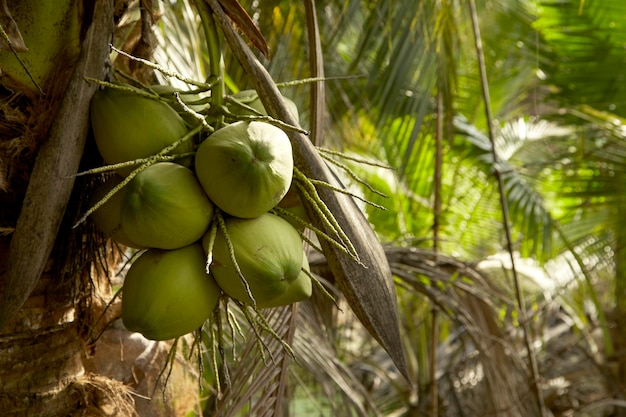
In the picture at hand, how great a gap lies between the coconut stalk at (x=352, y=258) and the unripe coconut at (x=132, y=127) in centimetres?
10

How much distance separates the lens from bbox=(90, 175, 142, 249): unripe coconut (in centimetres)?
69

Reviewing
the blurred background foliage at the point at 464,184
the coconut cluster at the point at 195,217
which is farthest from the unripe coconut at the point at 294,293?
the blurred background foliage at the point at 464,184

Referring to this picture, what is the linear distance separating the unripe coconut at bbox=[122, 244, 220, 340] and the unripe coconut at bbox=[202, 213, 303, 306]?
0.02m

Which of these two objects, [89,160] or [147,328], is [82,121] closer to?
[89,160]

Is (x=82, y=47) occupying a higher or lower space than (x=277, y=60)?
higher

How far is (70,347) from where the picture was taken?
821 mm

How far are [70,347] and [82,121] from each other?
0.28 metres

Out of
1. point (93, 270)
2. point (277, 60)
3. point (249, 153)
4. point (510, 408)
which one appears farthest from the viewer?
point (277, 60)

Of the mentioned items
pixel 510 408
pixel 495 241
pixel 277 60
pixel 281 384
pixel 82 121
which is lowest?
pixel 495 241

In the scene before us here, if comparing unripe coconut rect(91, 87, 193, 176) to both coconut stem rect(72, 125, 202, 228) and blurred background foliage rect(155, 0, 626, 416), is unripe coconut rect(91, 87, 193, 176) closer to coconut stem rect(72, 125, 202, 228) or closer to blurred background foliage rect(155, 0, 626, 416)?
coconut stem rect(72, 125, 202, 228)

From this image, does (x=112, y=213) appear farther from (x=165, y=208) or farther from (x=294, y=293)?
(x=294, y=293)

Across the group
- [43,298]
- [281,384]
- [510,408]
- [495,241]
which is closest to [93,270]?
[43,298]

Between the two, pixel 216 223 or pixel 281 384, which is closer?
pixel 216 223

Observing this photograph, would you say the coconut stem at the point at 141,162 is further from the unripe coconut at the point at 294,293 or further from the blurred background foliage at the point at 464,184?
the blurred background foliage at the point at 464,184
